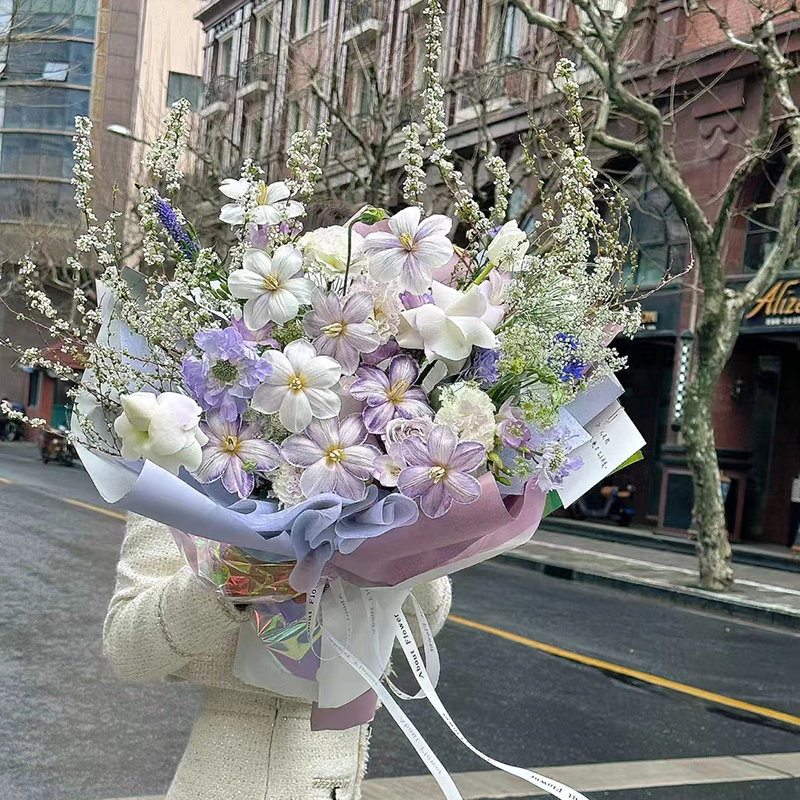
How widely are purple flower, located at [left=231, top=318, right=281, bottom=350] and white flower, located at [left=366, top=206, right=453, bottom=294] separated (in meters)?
0.16

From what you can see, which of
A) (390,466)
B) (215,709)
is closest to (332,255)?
(390,466)

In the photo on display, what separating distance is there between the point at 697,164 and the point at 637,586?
8.23 m

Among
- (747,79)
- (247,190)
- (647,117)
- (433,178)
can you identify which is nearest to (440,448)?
(247,190)

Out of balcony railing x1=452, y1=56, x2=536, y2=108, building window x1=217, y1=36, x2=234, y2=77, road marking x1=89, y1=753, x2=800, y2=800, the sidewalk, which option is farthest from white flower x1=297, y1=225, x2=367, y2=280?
building window x1=217, y1=36, x2=234, y2=77

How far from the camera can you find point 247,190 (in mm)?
1588

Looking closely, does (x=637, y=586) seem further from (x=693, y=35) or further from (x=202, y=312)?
(x=202, y=312)

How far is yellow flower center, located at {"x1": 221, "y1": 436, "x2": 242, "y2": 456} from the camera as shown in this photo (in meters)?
1.46

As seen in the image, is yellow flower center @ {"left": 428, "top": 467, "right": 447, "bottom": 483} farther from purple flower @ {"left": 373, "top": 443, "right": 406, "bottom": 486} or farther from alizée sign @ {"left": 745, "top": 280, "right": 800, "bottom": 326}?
alizée sign @ {"left": 745, "top": 280, "right": 800, "bottom": 326}

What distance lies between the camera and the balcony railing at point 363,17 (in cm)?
1669

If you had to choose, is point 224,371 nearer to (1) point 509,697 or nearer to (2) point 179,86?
(1) point 509,697

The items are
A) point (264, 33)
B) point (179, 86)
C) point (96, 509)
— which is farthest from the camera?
point (179, 86)

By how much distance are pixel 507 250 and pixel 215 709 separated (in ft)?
2.99

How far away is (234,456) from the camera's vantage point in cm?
145

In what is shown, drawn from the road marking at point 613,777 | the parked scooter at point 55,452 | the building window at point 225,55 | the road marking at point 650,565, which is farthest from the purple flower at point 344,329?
the building window at point 225,55
